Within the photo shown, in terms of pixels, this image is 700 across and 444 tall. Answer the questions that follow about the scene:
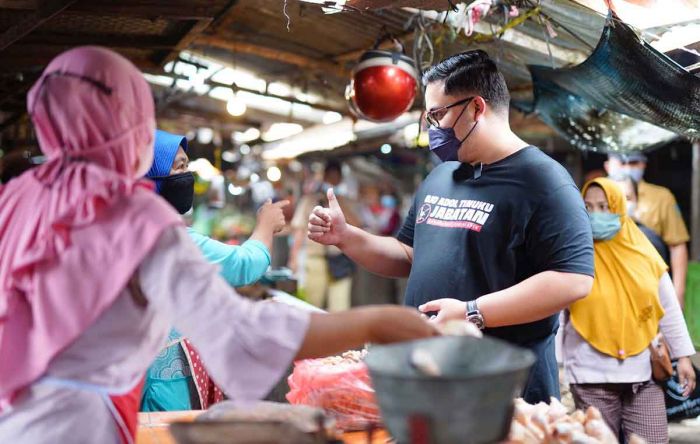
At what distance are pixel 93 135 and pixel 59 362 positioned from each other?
1.90 ft

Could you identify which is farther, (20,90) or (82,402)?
(20,90)

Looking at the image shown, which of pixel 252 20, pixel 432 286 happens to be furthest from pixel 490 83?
pixel 252 20

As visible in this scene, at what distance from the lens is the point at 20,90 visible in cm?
659

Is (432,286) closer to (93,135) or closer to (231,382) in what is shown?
(231,382)

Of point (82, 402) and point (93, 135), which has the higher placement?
point (93, 135)

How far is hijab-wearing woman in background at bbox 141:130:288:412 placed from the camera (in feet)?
10.2

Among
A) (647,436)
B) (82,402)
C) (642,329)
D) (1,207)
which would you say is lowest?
(647,436)

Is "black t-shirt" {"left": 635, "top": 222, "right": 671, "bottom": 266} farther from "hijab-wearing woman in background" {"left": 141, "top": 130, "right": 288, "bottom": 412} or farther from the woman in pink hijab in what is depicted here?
the woman in pink hijab

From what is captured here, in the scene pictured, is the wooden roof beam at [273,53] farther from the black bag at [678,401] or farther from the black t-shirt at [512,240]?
the black bag at [678,401]

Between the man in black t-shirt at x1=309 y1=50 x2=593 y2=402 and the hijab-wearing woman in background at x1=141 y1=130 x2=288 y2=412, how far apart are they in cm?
A: 31

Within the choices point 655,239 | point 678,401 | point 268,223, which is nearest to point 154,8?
point 268,223

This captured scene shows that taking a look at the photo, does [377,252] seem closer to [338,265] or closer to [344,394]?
[344,394]

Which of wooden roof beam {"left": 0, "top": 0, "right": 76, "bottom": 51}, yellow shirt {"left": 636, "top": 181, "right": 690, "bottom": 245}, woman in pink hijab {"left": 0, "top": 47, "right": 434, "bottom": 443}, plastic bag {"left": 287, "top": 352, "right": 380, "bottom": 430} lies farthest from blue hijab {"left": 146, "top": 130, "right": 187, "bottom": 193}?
yellow shirt {"left": 636, "top": 181, "right": 690, "bottom": 245}

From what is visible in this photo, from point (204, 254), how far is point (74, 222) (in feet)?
4.51
